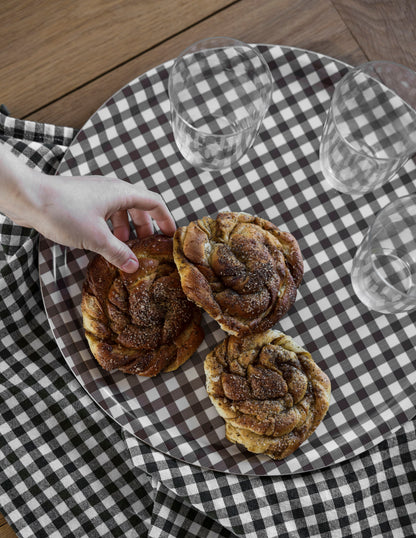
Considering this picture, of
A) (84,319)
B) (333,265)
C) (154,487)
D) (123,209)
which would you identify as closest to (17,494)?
(154,487)

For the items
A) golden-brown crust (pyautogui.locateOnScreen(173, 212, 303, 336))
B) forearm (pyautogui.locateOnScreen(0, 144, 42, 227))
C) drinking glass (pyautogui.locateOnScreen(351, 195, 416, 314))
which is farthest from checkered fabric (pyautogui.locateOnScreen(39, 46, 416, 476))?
forearm (pyautogui.locateOnScreen(0, 144, 42, 227))

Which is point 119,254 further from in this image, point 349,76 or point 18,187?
point 349,76

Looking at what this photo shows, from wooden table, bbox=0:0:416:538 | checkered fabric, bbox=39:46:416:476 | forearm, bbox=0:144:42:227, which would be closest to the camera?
forearm, bbox=0:144:42:227

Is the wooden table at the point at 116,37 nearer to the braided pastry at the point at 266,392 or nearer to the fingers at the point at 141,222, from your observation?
the fingers at the point at 141,222

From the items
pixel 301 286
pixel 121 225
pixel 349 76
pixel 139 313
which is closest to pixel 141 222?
pixel 121 225

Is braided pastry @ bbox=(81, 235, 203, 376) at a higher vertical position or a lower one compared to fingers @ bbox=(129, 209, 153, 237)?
lower

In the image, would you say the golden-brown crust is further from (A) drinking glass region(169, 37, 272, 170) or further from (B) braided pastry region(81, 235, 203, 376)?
(A) drinking glass region(169, 37, 272, 170)

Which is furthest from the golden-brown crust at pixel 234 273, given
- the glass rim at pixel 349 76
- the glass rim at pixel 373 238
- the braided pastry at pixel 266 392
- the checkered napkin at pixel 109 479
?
the checkered napkin at pixel 109 479
